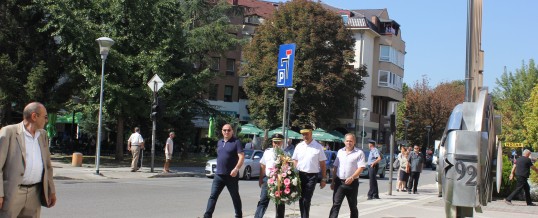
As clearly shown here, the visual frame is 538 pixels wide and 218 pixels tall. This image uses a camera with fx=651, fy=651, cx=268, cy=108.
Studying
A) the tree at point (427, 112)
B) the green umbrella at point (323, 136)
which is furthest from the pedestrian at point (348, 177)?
the tree at point (427, 112)

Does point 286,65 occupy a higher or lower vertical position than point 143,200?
higher

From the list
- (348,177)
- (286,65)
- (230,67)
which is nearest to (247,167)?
(286,65)

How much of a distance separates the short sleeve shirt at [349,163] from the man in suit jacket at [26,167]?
520 cm

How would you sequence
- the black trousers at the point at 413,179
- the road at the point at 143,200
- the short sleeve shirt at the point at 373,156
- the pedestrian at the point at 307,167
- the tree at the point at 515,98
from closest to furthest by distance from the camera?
the pedestrian at the point at 307,167 < the road at the point at 143,200 < the short sleeve shirt at the point at 373,156 < the black trousers at the point at 413,179 < the tree at the point at 515,98

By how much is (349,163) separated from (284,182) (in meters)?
1.15

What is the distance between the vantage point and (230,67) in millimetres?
63938

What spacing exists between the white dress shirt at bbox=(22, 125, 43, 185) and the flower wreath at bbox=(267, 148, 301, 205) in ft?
14.8

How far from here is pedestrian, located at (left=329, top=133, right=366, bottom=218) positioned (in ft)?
34.4

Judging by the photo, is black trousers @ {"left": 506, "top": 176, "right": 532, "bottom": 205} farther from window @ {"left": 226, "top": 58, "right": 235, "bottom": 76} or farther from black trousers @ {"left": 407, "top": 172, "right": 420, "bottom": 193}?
window @ {"left": 226, "top": 58, "right": 235, "bottom": 76}

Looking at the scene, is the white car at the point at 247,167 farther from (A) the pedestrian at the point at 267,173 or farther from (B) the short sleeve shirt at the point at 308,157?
(B) the short sleeve shirt at the point at 308,157

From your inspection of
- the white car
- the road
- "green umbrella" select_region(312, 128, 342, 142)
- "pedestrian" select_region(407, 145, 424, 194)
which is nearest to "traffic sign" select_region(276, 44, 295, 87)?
the road

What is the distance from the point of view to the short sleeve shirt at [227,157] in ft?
34.4

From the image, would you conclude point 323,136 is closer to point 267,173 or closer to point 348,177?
point 348,177

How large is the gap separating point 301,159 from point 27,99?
19717 millimetres
